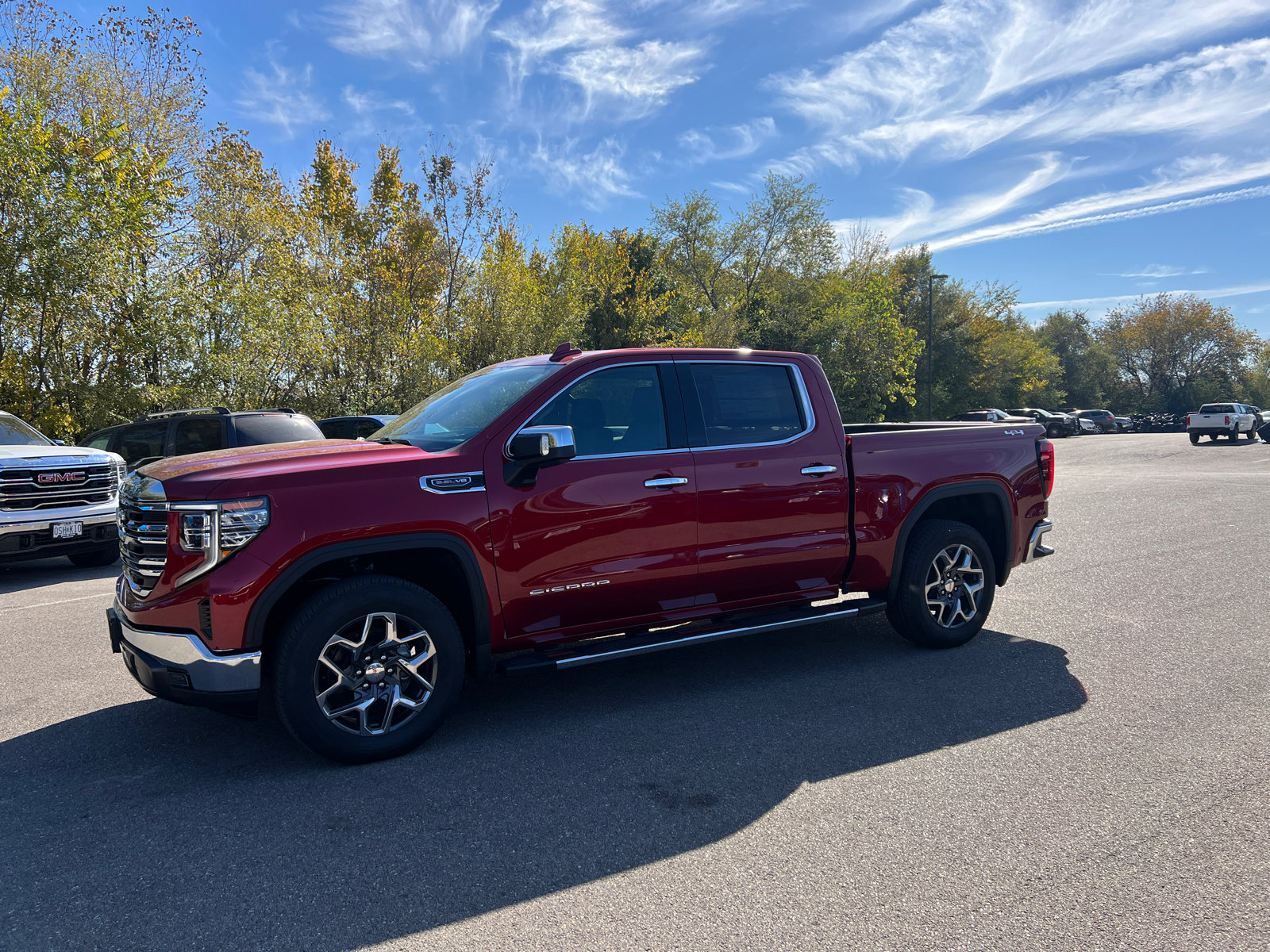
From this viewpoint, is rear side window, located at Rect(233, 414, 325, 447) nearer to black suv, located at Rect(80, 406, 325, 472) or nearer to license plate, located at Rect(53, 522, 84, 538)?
black suv, located at Rect(80, 406, 325, 472)

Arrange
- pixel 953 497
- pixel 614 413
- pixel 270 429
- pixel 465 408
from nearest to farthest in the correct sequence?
pixel 614 413 < pixel 465 408 < pixel 953 497 < pixel 270 429

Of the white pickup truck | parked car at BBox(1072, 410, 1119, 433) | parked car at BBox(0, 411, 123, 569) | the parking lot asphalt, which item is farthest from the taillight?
parked car at BBox(1072, 410, 1119, 433)

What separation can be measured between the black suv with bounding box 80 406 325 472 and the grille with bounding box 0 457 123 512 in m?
0.62

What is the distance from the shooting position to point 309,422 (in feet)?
36.9

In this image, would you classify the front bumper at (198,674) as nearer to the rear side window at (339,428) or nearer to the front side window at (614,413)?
the front side window at (614,413)

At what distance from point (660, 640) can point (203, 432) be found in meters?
8.45

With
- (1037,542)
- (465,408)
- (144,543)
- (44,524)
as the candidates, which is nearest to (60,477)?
(44,524)

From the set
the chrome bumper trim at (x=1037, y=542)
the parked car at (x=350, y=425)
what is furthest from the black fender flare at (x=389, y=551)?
the parked car at (x=350, y=425)

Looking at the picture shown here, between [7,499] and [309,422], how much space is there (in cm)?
335

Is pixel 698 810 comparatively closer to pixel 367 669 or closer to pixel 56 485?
pixel 367 669

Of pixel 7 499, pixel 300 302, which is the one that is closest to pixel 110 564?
pixel 7 499

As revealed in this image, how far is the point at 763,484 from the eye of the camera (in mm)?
4906

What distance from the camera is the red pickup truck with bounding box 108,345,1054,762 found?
375 cm

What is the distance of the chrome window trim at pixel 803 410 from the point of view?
4.88 m
